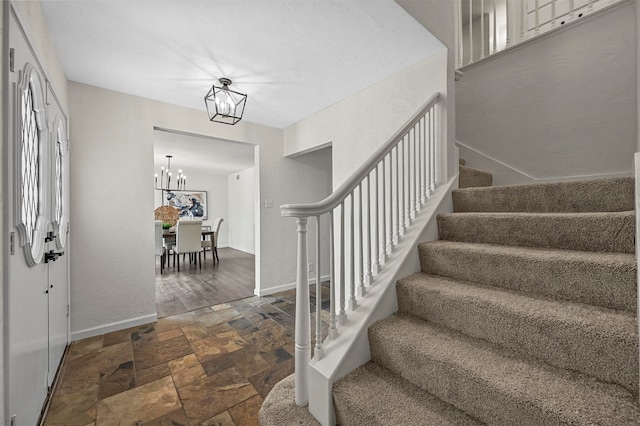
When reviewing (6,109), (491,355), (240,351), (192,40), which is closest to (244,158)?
(192,40)

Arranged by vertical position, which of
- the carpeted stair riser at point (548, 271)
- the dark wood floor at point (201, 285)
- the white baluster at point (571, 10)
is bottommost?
the dark wood floor at point (201, 285)

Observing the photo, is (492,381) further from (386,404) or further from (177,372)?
(177,372)

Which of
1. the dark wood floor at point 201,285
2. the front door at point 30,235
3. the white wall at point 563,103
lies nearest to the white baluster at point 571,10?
the white wall at point 563,103

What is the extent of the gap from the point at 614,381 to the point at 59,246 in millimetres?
2987

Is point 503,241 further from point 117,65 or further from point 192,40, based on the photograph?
point 117,65

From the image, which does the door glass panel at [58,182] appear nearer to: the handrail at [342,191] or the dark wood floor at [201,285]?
the dark wood floor at [201,285]

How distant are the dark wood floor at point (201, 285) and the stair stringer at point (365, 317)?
239cm

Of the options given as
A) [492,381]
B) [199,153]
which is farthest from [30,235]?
[199,153]

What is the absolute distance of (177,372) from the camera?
6.21 feet

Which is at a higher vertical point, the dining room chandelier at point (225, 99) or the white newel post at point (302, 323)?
the dining room chandelier at point (225, 99)

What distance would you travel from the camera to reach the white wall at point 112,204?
2420 millimetres

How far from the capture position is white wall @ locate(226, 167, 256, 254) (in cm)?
737

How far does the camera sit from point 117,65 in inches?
86.4

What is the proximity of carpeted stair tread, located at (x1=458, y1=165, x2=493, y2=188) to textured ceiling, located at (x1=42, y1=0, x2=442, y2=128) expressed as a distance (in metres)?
1.04
